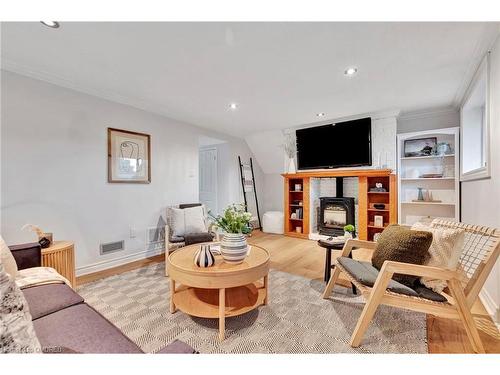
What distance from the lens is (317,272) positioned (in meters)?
2.80

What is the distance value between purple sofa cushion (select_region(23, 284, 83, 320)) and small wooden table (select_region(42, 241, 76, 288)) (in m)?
0.73

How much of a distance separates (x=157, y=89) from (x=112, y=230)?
195cm

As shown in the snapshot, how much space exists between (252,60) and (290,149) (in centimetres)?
292

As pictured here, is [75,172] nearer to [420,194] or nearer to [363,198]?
[363,198]

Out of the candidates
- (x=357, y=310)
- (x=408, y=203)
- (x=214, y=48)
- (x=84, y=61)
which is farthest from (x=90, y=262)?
(x=408, y=203)

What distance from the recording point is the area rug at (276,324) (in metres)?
1.51

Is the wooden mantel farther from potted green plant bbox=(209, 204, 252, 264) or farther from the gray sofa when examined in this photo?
the gray sofa

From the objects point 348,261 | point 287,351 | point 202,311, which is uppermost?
point 348,261

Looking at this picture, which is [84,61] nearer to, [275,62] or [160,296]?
[275,62]

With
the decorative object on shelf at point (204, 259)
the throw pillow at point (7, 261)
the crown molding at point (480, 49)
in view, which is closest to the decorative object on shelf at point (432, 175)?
the crown molding at point (480, 49)

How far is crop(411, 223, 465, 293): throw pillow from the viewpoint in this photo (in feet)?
4.97

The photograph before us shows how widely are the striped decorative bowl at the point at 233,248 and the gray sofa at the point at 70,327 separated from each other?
0.88 m

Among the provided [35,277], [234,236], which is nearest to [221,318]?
[234,236]
